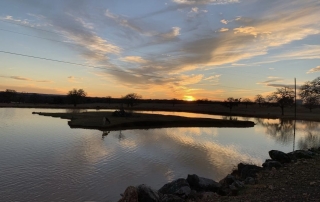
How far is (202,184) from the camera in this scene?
12188mm

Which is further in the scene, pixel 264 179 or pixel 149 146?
pixel 149 146

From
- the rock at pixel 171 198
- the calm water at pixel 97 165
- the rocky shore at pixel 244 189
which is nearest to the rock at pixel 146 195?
the rocky shore at pixel 244 189

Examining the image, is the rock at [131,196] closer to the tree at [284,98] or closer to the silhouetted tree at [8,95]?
the tree at [284,98]

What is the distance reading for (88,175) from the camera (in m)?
14.2

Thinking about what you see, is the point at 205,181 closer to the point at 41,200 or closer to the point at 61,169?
the point at 41,200

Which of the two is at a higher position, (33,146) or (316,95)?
(316,95)

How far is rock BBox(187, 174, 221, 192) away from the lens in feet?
39.2

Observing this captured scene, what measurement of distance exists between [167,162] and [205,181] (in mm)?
A: 6104

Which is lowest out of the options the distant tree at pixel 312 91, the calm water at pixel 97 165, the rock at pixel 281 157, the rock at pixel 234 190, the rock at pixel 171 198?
the calm water at pixel 97 165

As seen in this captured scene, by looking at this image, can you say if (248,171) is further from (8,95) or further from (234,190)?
(8,95)

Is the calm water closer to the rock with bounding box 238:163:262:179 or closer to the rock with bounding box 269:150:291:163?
the rock with bounding box 238:163:262:179

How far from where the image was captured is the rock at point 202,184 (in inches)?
471

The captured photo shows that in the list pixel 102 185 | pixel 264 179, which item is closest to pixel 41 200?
pixel 102 185

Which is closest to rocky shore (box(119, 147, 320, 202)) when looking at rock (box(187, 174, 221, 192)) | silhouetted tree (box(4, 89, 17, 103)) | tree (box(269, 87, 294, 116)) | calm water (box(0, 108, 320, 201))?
rock (box(187, 174, 221, 192))
